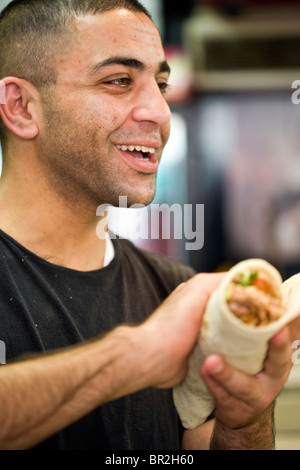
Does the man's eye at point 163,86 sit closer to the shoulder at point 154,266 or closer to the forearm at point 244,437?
the shoulder at point 154,266

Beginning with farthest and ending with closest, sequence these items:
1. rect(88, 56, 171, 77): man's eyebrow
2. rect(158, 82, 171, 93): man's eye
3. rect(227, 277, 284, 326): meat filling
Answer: rect(158, 82, 171, 93): man's eye, rect(88, 56, 171, 77): man's eyebrow, rect(227, 277, 284, 326): meat filling

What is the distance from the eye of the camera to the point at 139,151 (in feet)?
→ 5.65

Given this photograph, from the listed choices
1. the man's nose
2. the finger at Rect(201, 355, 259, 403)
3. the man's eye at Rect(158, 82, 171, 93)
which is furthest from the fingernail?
the man's eye at Rect(158, 82, 171, 93)

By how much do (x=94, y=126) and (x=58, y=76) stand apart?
203mm

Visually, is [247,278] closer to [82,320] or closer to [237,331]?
[237,331]

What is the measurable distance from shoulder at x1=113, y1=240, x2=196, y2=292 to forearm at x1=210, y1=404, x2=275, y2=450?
596mm

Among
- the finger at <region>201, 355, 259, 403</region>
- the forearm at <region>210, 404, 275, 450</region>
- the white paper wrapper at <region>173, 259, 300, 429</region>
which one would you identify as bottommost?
the forearm at <region>210, 404, 275, 450</region>

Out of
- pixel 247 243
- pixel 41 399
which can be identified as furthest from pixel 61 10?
pixel 247 243

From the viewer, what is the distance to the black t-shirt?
1.41m

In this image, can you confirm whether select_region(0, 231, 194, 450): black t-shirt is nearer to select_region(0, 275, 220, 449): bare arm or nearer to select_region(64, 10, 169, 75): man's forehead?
select_region(0, 275, 220, 449): bare arm

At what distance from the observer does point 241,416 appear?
1.27 meters

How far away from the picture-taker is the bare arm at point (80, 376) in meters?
1.07

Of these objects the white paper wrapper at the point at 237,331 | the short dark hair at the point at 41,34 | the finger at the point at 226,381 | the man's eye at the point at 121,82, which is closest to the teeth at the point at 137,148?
the man's eye at the point at 121,82

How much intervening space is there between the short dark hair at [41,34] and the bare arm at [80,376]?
0.94 m
